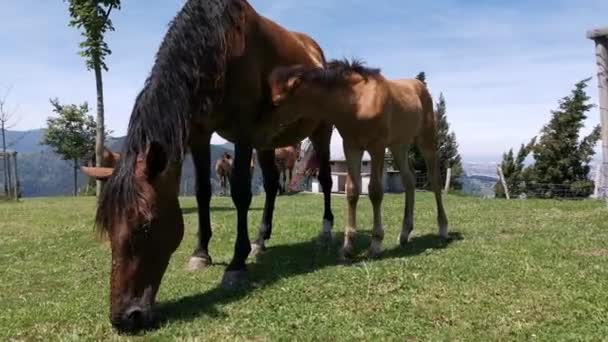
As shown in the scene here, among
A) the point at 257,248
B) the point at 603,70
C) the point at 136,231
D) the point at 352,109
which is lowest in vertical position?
the point at 257,248

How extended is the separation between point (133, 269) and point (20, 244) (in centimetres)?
553

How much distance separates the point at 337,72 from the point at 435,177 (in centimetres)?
234

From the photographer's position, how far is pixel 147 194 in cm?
384

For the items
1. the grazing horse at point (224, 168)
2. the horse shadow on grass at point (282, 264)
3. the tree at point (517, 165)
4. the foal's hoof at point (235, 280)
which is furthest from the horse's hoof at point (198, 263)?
the tree at point (517, 165)

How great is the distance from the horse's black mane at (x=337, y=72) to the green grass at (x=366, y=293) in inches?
68.2

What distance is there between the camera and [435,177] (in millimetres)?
7023

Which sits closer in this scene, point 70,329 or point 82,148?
point 70,329

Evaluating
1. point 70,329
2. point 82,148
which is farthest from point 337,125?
point 82,148

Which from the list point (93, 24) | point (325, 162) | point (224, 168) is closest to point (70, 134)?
point (224, 168)

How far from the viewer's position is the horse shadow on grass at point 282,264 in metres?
4.27

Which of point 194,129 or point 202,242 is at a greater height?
point 194,129

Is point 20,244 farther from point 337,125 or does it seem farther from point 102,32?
point 102,32

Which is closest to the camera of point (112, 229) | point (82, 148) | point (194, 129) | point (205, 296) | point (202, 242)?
point (112, 229)

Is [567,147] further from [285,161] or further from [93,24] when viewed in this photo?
[93,24]
